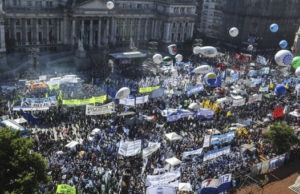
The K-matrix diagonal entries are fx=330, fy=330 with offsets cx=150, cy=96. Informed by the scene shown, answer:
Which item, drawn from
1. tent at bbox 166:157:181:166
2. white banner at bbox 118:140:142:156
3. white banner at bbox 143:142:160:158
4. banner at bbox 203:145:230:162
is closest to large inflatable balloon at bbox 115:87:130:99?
white banner at bbox 143:142:160:158

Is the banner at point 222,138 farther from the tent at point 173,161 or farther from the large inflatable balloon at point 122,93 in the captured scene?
the large inflatable balloon at point 122,93

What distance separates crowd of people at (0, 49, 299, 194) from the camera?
28109 mm

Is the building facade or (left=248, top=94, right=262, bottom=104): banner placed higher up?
the building facade

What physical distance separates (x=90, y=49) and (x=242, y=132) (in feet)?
140

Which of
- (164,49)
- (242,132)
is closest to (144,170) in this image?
(242,132)

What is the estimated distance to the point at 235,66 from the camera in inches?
2744

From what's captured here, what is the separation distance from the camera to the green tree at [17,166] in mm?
20625

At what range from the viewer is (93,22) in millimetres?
73000

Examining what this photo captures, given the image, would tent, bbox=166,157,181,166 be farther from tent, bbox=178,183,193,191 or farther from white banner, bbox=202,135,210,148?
white banner, bbox=202,135,210,148

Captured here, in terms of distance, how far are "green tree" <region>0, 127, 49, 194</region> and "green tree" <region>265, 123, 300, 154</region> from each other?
2512cm

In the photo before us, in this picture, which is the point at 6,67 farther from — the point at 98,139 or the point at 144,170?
the point at 144,170

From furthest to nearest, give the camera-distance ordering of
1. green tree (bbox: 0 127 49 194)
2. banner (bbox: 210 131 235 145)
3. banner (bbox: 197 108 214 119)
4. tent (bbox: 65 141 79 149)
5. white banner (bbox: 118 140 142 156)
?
banner (bbox: 197 108 214 119) < banner (bbox: 210 131 235 145) < tent (bbox: 65 141 79 149) < white banner (bbox: 118 140 142 156) < green tree (bbox: 0 127 49 194)

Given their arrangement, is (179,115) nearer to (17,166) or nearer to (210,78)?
(210,78)

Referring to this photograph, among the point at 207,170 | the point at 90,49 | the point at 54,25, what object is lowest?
the point at 207,170
